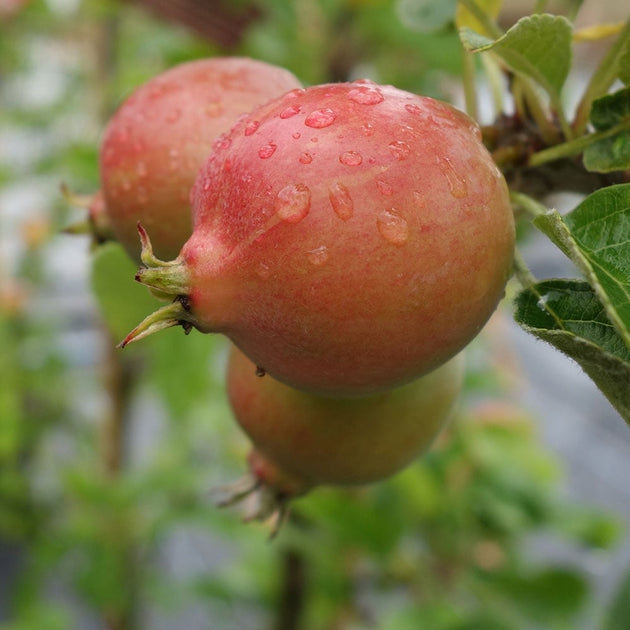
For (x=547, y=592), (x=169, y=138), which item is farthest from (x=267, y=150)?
(x=547, y=592)

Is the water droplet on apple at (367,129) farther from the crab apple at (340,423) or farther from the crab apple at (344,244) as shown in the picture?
the crab apple at (340,423)

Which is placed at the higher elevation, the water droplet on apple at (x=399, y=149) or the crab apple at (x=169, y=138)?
the water droplet on apple at (x=399, y=149)

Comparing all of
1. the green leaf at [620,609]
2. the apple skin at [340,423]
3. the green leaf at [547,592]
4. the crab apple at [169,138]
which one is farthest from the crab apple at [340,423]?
the green leaf at [547,592]

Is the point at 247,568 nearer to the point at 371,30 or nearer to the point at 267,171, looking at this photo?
the point at 371,30

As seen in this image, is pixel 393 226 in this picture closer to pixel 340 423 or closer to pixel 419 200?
pixel 419 200

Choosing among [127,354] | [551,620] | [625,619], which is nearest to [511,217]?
[625,619]

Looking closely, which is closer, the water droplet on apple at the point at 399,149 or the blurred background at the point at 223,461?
the water droplet on apple at the point at 399,149
